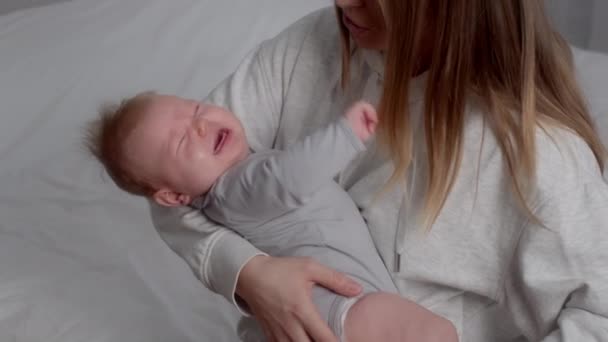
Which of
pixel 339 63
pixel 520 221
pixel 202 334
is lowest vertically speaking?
pixel 202 334

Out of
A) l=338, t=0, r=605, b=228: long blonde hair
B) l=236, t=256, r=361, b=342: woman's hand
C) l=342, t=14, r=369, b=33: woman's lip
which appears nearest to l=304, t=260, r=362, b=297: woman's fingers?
l=236, t=256, r=361, b=342: woman's hand

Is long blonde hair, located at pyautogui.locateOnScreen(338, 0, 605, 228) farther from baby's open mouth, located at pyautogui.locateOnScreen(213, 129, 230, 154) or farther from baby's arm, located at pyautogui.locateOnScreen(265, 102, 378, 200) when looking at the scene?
baby's open mouth, located at pyautogui.locateOnScreen(213, 129, 230, 154)

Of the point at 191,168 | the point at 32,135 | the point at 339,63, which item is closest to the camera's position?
the point at 191,168

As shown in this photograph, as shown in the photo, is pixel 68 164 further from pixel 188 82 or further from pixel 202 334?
pixel 202 334

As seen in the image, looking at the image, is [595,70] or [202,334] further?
[595,70]

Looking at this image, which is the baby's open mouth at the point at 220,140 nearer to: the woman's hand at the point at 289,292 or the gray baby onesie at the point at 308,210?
the gray baby onesie at the point at 308,210

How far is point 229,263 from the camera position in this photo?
0.97 meters

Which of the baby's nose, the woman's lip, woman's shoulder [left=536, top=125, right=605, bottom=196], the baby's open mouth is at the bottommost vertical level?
woman's shoulder [left=536, top=125, right=605, bottom=196]

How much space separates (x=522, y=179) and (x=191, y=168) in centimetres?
37

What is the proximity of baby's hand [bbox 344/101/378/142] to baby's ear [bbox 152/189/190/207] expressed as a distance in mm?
275

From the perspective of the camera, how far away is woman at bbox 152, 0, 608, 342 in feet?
2.95

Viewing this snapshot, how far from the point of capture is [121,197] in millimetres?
1489

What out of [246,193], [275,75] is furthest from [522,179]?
[275,75]

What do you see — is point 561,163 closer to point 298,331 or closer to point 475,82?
point 475,82
